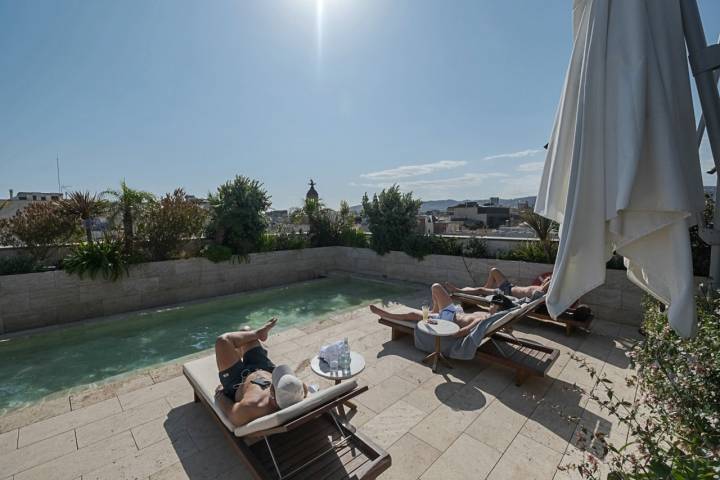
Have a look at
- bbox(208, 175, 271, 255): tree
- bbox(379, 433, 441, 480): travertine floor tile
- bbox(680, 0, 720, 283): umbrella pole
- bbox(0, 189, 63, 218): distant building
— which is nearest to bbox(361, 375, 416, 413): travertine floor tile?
bbox(379, 433, 441, 480): travertine floor tile

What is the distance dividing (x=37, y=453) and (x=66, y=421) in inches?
16.8

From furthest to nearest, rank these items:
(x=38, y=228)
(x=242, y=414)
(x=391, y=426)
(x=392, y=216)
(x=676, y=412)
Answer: (x=392, y=216)
(x=38, y=228)
(x=391, y=426)
(x=242, y=414)
(x=676, y=412)

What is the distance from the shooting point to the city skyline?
579 centimetres

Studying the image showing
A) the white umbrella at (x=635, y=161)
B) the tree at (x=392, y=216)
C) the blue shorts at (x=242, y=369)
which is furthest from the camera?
the tree at (x=392, y=216)

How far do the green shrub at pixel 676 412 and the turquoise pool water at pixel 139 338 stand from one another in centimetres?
533

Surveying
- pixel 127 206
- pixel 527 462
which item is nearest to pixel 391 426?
pixel 527 462

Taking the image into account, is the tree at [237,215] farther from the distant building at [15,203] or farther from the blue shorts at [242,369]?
the blue shorts at [242,369]

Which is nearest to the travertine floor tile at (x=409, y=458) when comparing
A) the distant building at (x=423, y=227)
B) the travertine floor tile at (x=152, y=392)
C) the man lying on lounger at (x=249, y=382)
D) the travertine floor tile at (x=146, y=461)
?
the man lying on lounger at (x=249, y=382)

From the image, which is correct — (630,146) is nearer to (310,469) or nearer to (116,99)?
(310,469)

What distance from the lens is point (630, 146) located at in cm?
152

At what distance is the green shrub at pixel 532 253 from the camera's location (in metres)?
6.30

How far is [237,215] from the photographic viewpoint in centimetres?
838

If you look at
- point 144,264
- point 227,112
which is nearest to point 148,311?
point 144,264

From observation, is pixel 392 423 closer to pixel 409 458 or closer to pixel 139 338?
pixel 409 458
